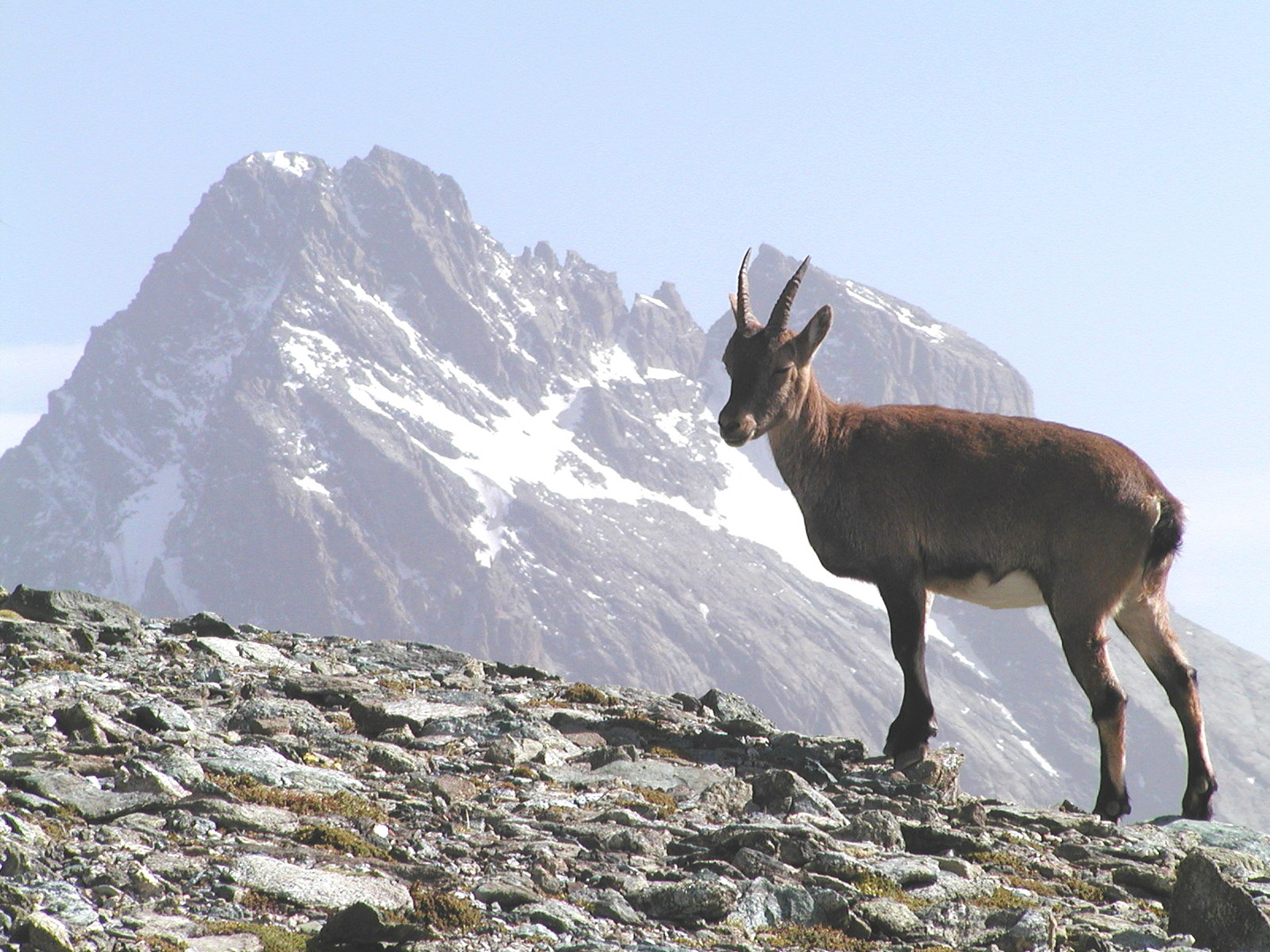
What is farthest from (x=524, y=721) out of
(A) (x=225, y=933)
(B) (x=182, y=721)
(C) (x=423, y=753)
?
(A) (x=225, y=933)

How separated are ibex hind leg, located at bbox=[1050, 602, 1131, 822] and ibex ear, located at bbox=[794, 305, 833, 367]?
445 cm

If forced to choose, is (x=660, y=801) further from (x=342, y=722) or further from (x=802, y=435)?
(x=802, y=435)

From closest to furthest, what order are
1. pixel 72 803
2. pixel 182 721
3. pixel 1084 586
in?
pixel 72 803 < pixel 182 721 < pixel 1084 586

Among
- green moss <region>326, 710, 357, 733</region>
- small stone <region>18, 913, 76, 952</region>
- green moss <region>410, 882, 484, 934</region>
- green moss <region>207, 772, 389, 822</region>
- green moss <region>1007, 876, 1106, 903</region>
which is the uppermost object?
small stone <region>18, 913, 76, 952</region>

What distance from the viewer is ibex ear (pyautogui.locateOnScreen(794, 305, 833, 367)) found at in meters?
16.8

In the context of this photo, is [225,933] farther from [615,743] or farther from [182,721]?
[615,743]

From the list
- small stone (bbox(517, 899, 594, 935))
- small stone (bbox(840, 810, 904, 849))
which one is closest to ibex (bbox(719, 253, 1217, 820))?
small stone (bbox(840, 810, 904, 849))

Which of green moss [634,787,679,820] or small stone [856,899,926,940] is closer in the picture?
small stone [856,899,926,940]

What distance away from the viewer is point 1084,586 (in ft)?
47.3

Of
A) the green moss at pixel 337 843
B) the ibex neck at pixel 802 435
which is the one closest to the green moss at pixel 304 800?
the green moss at pixel 337 843

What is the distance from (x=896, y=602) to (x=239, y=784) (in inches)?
307

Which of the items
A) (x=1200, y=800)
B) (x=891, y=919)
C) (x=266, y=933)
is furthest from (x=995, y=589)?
(x=266, y=933)

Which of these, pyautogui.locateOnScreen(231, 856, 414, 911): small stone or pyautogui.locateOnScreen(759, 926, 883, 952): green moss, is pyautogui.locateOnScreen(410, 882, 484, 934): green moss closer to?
pyautogui.locateOnScreen(231, 856, 414, 911): small stone

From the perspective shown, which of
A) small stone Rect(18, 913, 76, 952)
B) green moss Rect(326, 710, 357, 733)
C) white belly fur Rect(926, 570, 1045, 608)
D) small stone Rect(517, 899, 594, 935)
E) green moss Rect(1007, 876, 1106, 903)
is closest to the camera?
small stone Rect(18, 913, 76, 952)
